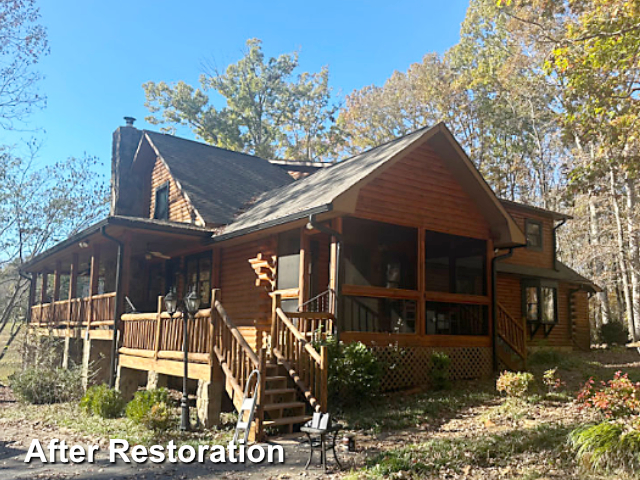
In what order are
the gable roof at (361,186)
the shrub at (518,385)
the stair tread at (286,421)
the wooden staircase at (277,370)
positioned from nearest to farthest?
the stair tread at (286,421)
the wooden staircase at (277,370)
the shrub at (518,385)
the gable roof at (361,186)

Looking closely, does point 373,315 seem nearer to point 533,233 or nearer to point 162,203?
point 162,203

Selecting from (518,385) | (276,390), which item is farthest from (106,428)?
(518,385)

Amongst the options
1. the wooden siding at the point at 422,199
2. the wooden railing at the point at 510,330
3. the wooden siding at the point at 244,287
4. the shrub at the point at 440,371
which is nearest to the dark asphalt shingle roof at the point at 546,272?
the wooden railing at the point at 510,330

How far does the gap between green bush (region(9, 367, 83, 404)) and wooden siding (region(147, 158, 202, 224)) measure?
5295 millimetres

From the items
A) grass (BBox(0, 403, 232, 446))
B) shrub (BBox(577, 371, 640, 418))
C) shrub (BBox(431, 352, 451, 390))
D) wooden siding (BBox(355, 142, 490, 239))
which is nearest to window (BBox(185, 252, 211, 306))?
grass (BBox(0, 403, 232, 446))

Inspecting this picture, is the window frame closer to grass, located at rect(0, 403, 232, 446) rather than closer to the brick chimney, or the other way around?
the brick chimney

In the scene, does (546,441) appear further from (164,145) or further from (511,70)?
(511,70)

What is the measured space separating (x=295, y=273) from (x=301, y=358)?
3.98m

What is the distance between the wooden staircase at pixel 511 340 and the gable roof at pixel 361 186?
2.07 meters

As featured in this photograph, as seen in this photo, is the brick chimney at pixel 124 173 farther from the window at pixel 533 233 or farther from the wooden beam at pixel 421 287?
the window at pixel 533 233

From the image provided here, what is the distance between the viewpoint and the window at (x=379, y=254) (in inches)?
600

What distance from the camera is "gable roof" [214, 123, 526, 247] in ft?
38.4

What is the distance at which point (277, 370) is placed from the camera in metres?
10.2

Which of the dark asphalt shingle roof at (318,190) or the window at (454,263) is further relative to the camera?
the window at (454,263)
